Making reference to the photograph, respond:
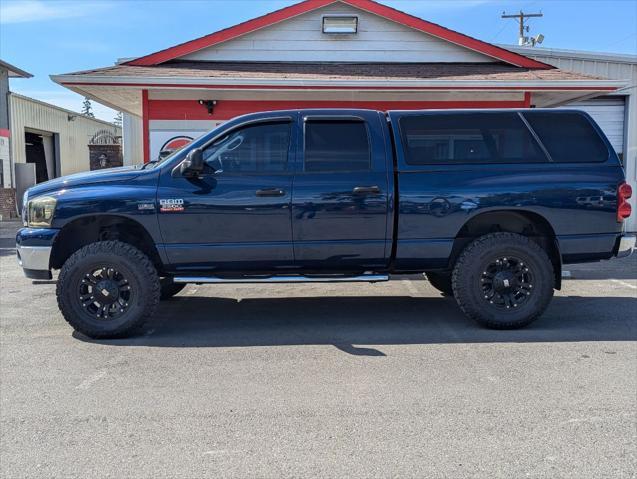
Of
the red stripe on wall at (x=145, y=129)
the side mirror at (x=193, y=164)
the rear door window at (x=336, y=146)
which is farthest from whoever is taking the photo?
the red stripe on wall at (x=145, y=129)

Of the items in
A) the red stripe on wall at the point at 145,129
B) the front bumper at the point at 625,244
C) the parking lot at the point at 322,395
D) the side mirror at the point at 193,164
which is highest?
the red stripe on wall at the point at 145,129

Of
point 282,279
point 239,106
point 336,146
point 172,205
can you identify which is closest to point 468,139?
point 336,146

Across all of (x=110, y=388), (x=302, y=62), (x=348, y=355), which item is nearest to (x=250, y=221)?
(x=348, y=355)

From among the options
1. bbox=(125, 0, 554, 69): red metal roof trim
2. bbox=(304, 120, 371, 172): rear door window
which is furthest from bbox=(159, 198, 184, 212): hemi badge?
bbox=(125, 0, 554, 69): red metal roof trim

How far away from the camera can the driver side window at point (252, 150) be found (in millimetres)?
5836

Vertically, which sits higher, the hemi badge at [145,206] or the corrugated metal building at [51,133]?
the corrugated metal building at [51,133]

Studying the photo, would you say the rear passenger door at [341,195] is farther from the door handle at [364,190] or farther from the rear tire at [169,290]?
the rear tire at [169,290]

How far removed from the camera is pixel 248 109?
1058 centimetres

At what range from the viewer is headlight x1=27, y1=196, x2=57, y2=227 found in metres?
5.68

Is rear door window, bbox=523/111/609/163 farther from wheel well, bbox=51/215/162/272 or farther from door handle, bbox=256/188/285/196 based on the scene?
wheel well, bbox=51/215/162/272

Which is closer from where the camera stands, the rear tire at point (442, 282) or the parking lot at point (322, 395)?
the parking lot at point (322, 395)

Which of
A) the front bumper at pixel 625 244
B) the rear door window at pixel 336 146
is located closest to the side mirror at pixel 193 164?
the rear door window at pixel 336 146

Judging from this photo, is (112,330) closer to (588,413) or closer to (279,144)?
(279,144)

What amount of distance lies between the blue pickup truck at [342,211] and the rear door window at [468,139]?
14 millimetres
